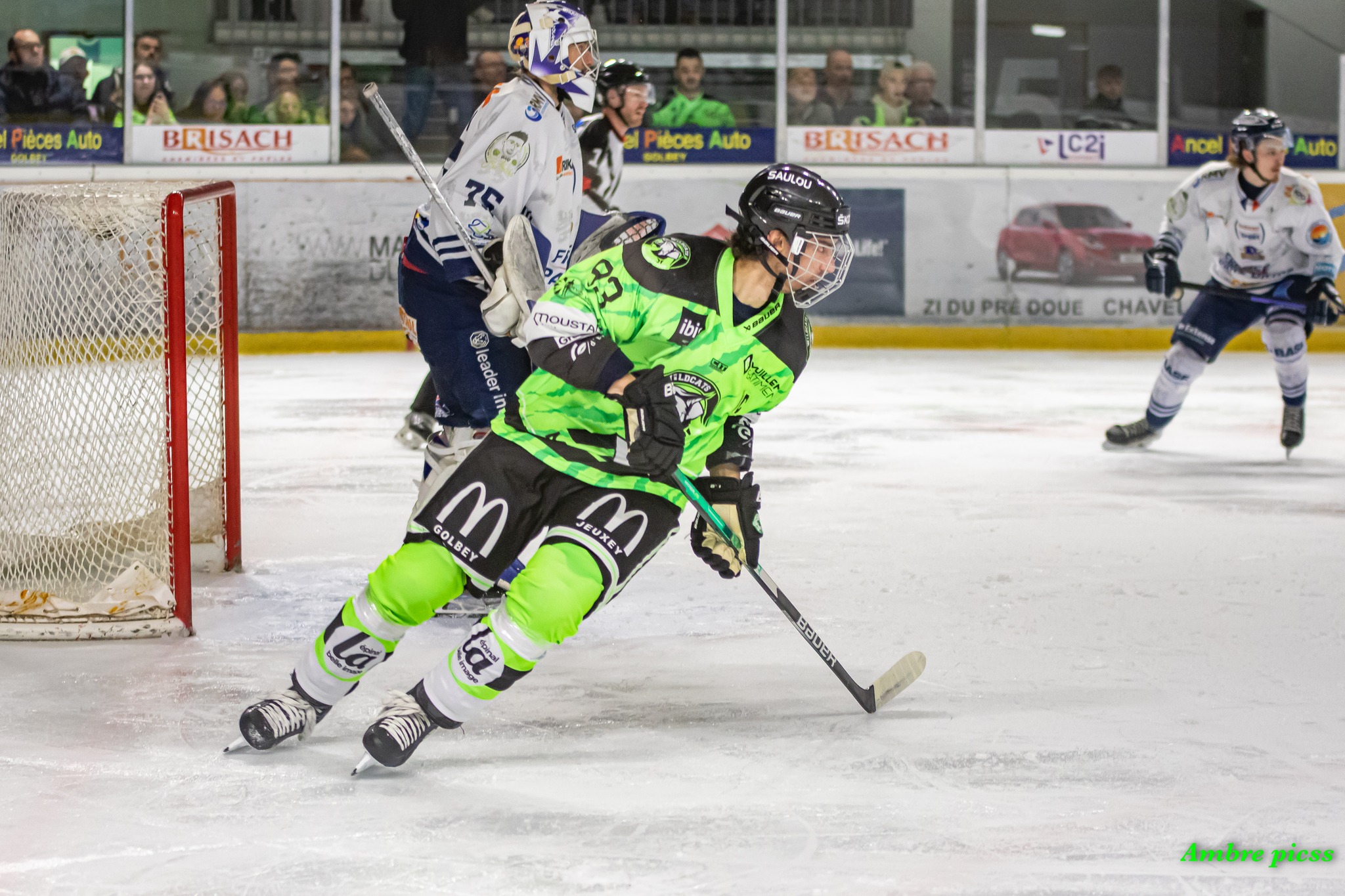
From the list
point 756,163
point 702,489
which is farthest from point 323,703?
point 756,163

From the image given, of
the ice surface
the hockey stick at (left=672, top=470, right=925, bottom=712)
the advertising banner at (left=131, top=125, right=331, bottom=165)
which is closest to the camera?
the ice surface

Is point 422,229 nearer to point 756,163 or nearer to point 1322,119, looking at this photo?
point 756,163

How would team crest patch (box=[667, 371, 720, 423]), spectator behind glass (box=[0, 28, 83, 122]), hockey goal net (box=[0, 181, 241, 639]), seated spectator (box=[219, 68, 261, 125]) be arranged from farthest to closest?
1. seated spectator (box=[219, 68, 261, 125])
2. spectator behind glass (box=[0, 28, 83, 122])
3. hockey goal net (box=[0, 181, 241, 639])
4. team crest patch (box=[667, 371, 720, 423])

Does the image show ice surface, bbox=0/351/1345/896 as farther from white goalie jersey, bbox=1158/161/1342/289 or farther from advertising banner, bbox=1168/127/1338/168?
advertising banner, bbox=1168/127/1338/168

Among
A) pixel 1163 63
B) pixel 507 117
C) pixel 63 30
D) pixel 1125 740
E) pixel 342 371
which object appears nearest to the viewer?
pixel 1125 740

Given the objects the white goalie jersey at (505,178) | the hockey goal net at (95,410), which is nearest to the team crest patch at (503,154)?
the white goalie jersey at (505,178)

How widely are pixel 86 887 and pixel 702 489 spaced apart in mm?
1163

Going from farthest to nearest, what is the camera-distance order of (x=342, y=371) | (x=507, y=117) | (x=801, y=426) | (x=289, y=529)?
1. (x=342, y=371)
2. (x=801, y=426)
3. (x=289, y=529)
4. (x=507, y=117)

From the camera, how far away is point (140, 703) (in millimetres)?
2979

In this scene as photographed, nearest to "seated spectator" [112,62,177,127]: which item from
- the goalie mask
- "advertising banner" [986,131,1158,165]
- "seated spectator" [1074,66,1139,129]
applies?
"advertising banner" [986,131,1158,165]

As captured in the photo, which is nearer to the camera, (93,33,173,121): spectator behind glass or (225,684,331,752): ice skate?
(225,684,331,752): ice skate

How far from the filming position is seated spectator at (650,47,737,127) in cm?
1033

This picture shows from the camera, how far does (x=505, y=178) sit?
3.66 m

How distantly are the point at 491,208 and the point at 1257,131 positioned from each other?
12.3 ft
